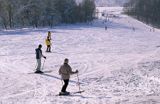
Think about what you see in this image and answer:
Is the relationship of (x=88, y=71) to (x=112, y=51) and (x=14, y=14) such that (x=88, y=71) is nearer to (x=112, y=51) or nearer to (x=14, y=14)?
(x=112, y=51)

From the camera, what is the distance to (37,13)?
103562 mm

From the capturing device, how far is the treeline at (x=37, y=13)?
3899 inches

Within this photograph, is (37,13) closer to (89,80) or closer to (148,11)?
(148,11)

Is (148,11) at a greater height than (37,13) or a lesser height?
lesser

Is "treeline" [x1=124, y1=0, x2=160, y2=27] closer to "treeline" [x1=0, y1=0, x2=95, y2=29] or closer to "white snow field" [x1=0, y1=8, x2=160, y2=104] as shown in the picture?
"treeline" [x1=0, y1=0, x2=95, y2=29]

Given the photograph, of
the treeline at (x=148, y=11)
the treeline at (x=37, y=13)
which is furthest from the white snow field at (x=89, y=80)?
the treeline at (x=148, y=11)

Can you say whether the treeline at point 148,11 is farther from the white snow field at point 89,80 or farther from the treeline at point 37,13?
the white snow field at point 89,80

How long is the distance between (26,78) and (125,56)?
13.7 meters

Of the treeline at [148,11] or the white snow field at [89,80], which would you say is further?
the treeline at [148,11]

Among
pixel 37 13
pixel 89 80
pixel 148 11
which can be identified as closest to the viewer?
pixel 89 80

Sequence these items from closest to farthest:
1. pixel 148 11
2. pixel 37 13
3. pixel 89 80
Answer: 1. pixel 89 80
2. pixel 37 13
3. pixel 148 11

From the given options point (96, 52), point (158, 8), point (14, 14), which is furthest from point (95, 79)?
point (158, 8)

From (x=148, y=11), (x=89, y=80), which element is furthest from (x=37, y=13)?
(x=89, y=80)

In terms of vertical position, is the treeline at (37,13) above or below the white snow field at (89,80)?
above
